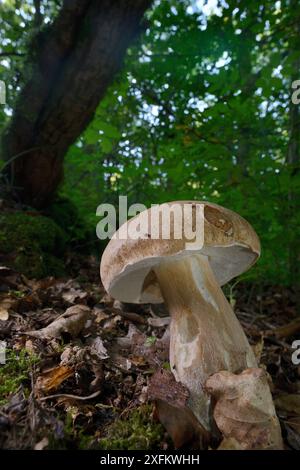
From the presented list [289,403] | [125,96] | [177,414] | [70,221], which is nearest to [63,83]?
[125,96]

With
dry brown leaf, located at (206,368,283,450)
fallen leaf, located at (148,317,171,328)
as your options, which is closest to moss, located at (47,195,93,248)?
fallen leaf, located at (148,317,171,328)

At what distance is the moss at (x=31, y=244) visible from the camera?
10.8 ft

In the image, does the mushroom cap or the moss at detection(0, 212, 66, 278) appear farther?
the moss at detection(0, 212, 66, 278)

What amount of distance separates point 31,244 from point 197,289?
2.23 meters

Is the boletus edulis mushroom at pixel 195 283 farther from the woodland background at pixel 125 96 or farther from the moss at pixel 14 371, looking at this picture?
the woodland background at pixel 125 96

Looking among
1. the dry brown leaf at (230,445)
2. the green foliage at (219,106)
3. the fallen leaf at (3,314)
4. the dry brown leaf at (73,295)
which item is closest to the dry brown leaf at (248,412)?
the dry brown leaf at (230,445)

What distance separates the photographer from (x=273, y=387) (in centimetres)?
206

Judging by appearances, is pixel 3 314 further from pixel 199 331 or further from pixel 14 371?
pixel 199 331

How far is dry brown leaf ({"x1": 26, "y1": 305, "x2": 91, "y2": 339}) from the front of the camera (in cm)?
206

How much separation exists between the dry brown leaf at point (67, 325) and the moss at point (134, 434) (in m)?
0.77

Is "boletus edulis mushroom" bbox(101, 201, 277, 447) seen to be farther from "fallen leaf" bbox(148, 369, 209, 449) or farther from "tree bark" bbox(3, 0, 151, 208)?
"tree bark" bbox(3, 0, 151, 208)

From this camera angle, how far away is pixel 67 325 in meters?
2.17
